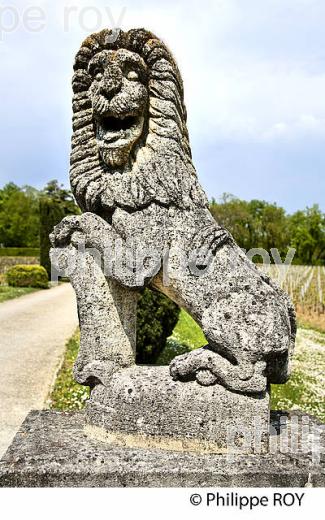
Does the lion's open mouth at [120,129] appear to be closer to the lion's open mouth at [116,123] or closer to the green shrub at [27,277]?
the lion's open mouth at [116,123]

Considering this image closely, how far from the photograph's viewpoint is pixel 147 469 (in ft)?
9.29

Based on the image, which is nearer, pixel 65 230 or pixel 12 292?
pixel 65 230

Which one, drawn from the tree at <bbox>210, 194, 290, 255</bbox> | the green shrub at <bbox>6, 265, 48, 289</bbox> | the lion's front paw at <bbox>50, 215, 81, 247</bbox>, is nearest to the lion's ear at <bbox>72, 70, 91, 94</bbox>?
the lion's front paw at <bbox>50, 215, 81, 247</bbox>

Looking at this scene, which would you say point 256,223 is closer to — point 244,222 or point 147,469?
point 244,222

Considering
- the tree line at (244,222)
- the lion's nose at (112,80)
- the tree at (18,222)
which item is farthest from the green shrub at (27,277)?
the tree at (18,222)

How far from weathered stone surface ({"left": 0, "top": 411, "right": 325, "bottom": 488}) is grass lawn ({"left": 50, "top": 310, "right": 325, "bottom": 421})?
4.17 m

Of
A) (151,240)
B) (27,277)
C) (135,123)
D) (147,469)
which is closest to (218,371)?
(147,469)

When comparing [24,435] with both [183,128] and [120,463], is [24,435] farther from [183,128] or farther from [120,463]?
[183,128]

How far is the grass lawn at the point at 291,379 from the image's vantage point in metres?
7.40

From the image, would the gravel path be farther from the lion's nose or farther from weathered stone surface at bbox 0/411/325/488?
the lion's nose

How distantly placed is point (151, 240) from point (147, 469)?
52.7 inches

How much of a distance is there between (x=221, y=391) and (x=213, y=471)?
0.50 m

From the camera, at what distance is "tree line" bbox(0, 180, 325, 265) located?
120ft

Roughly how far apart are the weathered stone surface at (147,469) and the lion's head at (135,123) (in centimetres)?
152
